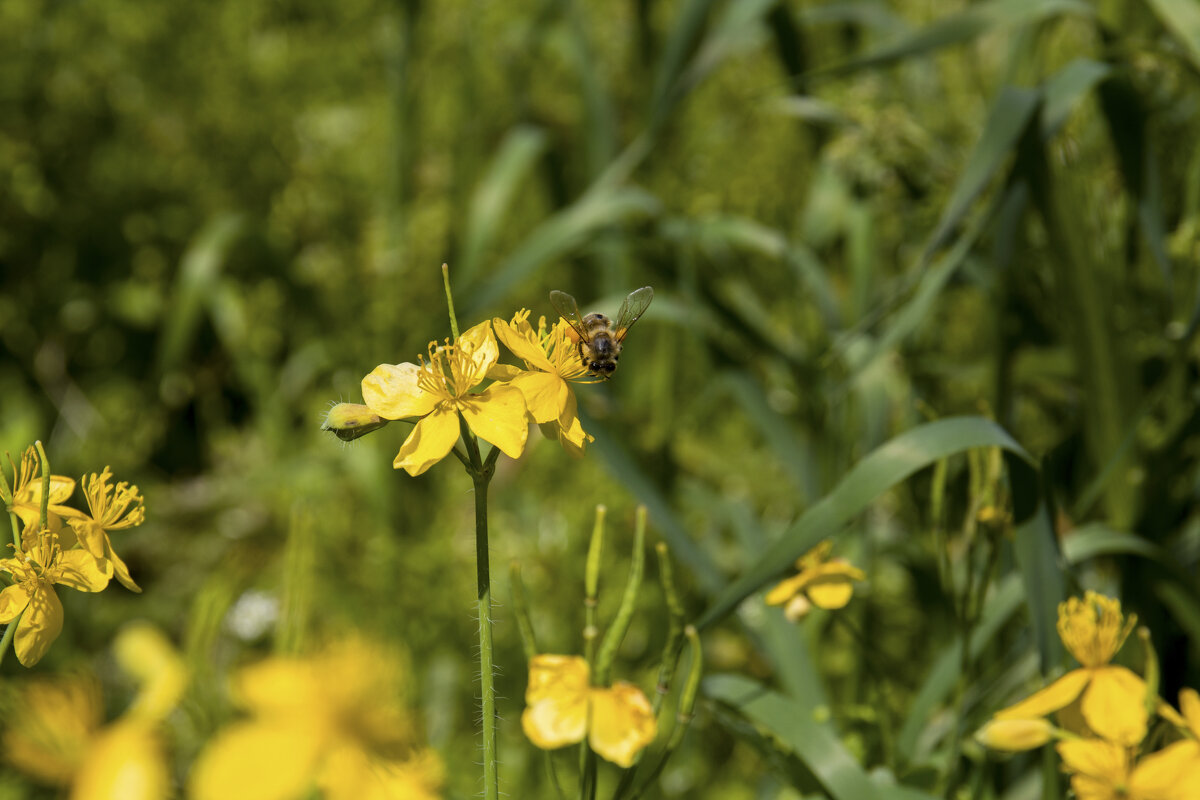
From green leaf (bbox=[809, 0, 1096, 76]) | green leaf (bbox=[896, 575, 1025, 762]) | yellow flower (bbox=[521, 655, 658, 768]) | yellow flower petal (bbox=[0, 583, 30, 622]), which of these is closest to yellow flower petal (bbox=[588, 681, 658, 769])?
yellow flower (bbox=[521, 655, 658, 768])

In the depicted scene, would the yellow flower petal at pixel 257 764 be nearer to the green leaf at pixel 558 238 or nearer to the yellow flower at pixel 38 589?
the yellow flower at pixel 38 589

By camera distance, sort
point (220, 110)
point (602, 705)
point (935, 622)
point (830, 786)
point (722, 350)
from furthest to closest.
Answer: point (220, 110)
point (722, 350)
point (935, 622)
point (830, 786)
point (602, 705)

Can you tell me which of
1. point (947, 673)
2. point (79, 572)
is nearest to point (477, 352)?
point (79, 572)

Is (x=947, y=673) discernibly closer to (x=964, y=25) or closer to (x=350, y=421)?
(x=350, y=421)

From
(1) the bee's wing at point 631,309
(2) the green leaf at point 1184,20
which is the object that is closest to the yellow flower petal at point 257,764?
(1) the bee's wing at point 631,309

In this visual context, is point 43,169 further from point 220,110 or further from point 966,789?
point 966,789

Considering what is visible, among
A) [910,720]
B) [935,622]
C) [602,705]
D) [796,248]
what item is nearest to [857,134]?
[796,248]
